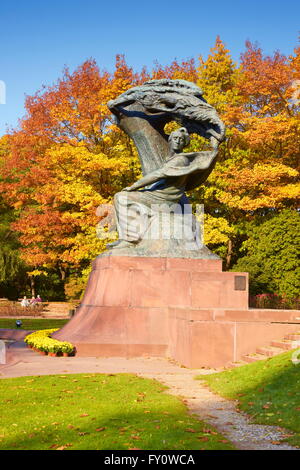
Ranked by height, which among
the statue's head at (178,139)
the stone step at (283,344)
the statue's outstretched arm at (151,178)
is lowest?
the stone step at (283,344)

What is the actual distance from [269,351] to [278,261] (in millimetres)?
14812

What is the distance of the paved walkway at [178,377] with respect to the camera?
6.41 m

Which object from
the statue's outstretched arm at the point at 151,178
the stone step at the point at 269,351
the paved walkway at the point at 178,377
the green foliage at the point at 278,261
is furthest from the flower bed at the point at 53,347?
the green foliage at the point at 278,261

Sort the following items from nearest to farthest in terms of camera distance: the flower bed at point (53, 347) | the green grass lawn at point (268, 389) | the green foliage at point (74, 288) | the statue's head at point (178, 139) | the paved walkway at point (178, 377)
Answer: the paved walkway at point (178, 377) → the green grass lawn at point (268, 389) → the flower bed at point (53, 347) → the statue's head at point (178, 139) → the green foliage at point (74, 288)

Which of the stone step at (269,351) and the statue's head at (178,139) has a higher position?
the statue's head at (178,139)

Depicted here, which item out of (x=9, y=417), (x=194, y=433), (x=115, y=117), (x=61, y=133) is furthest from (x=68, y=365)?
(x=61, y=133)

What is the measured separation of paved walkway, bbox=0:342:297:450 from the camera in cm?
641

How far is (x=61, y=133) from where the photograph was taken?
3125cm

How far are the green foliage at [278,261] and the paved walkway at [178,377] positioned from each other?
43.5 ft

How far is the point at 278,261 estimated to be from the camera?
26.1 meters

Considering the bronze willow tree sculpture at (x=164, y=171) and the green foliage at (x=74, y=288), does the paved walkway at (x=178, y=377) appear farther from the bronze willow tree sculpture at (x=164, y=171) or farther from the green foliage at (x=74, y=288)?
the green foliage at (x=74, y=288)

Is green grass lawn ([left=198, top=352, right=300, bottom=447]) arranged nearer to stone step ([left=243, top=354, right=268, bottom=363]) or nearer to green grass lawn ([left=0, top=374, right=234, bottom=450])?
green grass lawn ([left=0, top=374, right=234, bottom=450])

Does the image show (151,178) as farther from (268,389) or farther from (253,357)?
(268,389)

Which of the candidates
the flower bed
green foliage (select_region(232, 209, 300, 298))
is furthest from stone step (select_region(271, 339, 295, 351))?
green foliage (select_region(232, 209, 300, 298))
